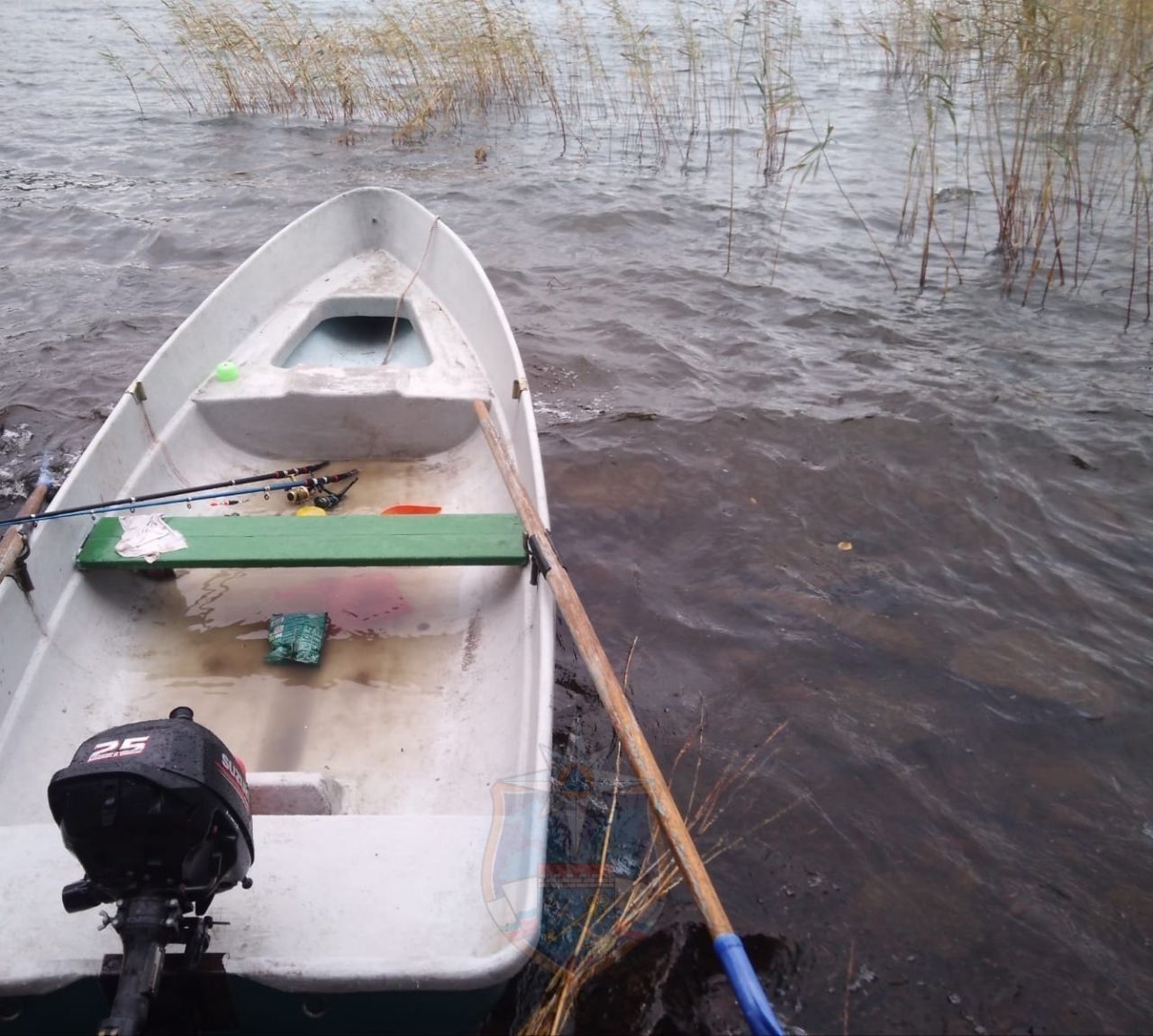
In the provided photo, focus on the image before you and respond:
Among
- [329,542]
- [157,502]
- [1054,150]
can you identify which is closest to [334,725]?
[329,542]

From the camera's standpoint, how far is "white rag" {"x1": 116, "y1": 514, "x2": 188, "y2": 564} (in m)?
3.06

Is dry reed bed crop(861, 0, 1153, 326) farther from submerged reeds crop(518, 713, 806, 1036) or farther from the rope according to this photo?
submerged reeds crop(518, 713, 806, 1036)

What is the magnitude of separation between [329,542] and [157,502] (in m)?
0.86

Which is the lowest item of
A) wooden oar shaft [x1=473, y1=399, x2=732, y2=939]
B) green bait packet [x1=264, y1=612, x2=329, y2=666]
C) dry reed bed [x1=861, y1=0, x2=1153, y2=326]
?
green bait packet [x1=264, y1=612, x2=329, y2=666]

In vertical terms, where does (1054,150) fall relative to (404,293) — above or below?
above

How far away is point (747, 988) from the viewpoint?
5.16 feet

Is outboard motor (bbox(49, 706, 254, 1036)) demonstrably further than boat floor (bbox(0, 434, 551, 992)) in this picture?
No

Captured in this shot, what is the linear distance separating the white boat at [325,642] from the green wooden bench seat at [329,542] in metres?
0.02

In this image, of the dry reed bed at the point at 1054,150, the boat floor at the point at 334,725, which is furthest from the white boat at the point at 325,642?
the dry reed bed at the point at 1054,150

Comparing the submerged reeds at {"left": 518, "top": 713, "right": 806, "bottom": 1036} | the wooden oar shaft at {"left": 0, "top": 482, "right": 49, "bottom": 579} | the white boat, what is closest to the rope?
the white boat

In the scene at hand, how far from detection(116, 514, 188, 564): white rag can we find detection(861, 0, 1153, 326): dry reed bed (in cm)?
542

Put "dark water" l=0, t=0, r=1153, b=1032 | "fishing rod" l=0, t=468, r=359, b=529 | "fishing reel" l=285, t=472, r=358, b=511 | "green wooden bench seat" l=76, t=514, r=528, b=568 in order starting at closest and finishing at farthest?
"dark water" l=0, t=0, r=1153, b=1032
"fishing rod" l=0, t=468, r=359, b=529
"green wooden bench seat" l=76, t=514, r=528, b=568
"fishing reel" l=285, t=472, r=358, b=511

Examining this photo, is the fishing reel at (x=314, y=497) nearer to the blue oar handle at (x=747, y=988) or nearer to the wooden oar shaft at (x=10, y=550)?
the wooden oar shaft at (x=10, y=550)

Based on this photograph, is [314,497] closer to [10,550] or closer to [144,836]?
[10,550]
